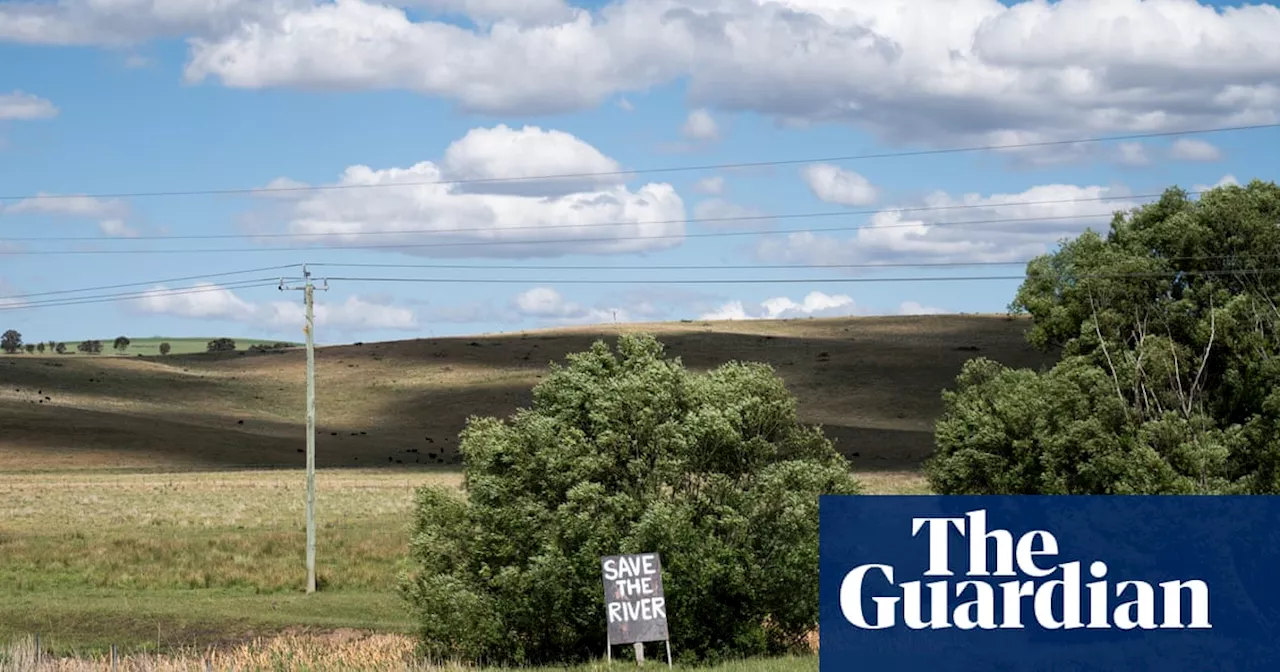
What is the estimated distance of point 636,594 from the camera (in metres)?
28.5

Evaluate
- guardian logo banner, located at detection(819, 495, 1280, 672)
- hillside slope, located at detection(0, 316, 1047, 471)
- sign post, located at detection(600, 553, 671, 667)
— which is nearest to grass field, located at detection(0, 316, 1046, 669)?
hillside slope, located at detection(0, 316, 1047, 471)

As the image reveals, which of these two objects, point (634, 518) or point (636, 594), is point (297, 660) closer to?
point (636, 594)

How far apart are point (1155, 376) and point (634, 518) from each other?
18.4 meters

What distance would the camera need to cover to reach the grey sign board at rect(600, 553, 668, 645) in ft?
92.3

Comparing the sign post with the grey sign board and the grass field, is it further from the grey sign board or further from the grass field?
the grass field

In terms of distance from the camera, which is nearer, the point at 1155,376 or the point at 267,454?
the point at 1155,376

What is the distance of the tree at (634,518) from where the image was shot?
116 feet

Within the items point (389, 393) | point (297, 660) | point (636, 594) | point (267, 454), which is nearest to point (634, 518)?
point (636, 594)

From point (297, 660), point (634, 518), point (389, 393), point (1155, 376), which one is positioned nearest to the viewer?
point (297, 660)

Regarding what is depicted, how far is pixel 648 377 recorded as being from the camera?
125 feet

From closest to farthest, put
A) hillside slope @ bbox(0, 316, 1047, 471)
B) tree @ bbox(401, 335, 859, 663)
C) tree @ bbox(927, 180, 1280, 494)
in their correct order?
tree @ bbox(401, 335, 859, 663) → tree @ bbox(927, 180, 1280, 494) → hillside slope @ bbox(0, 316, 1047, 471)

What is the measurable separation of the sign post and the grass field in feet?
9.94

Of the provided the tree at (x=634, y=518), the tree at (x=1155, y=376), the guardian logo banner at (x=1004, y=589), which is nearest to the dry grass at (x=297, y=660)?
the tree at (x=634, y=518)

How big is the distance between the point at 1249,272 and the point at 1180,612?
30.8 metres
